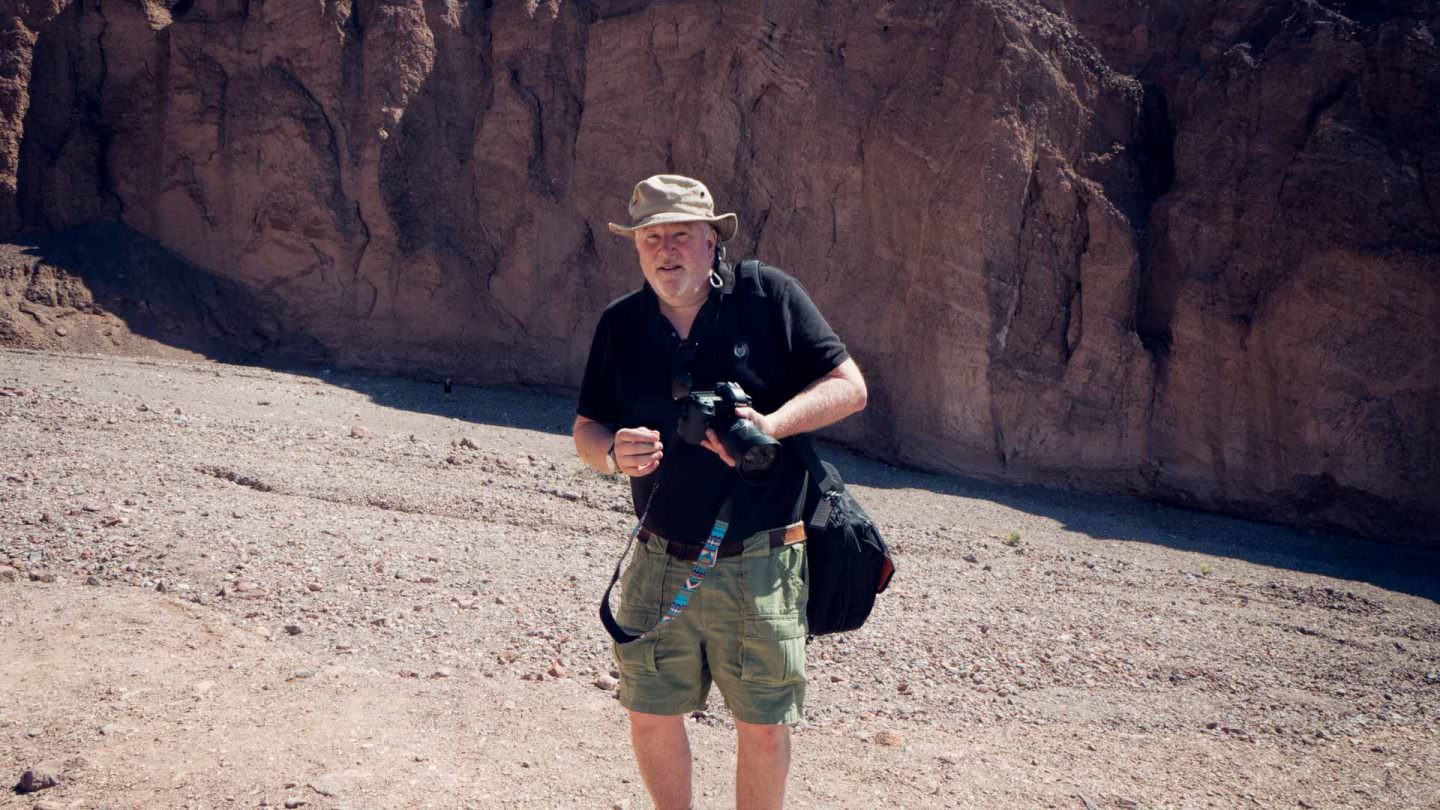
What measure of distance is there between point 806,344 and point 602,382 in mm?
591

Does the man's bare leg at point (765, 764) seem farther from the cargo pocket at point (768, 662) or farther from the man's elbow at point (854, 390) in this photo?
the man's elbow at point (854, 390)

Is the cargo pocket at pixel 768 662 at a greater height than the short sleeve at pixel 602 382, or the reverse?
the short sleeve at pixel 602 382

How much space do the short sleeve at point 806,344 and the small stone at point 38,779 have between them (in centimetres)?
257

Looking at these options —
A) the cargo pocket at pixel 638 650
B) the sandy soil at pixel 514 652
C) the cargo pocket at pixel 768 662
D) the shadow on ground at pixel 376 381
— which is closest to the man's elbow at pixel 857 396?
the cargo pocket at pixel 768 662

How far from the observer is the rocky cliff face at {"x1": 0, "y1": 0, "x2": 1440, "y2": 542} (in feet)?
33.6

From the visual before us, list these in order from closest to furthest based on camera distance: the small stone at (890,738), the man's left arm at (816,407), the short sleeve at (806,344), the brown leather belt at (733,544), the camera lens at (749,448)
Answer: the camera lens at (749,448)
the man's left arm at (816,407)
the brown leather belt at (733,544)
the short sleeve at (806,344)
the small stone at (890,738)

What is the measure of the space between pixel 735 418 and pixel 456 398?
1033 cm

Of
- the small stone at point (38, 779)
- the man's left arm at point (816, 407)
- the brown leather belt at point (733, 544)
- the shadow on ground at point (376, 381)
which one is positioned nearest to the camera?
the man's left arm at point (816, 407)

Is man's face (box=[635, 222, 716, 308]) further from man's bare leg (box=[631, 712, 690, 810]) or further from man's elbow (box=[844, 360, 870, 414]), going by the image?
man's bare leg (box=[631, 712, 690, 810])

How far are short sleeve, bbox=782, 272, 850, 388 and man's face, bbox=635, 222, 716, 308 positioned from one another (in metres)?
0.23

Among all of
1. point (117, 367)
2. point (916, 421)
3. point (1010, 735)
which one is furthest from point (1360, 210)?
point (117, 367)

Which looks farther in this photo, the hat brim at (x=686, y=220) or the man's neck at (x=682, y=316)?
the man's neck at (x=682, y=316)

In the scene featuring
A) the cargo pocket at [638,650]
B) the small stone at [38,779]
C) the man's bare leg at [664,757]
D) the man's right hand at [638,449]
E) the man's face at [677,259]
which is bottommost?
the small stone at [38,779]

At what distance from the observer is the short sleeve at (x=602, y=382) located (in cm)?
298
